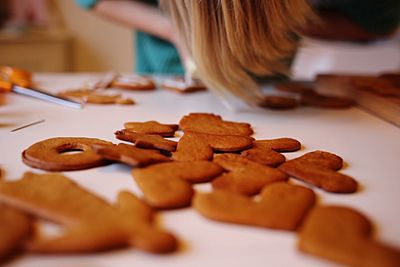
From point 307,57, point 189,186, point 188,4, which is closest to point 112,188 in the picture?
point 189,186

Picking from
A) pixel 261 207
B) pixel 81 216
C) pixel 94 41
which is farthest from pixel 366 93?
pixel 94 41

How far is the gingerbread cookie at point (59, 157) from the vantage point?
0.43 meters

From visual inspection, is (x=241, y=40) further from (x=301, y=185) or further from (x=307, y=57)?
(x=307, y=57)

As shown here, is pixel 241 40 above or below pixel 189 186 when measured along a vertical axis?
above

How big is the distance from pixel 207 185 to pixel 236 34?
299 millimetres

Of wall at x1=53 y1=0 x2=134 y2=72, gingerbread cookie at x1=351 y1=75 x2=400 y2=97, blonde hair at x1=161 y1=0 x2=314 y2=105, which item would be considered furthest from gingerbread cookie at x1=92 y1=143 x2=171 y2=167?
wall at x1=53 y1=0 x2=134 y2=72

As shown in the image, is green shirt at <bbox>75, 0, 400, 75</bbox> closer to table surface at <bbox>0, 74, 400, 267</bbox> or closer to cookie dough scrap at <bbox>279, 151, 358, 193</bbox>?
table surface at <bbox>0, 74, 400, 267</bbox>

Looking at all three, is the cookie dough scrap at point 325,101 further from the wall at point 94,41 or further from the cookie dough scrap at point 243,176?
the wall at point 94,41

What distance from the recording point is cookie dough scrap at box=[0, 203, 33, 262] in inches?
11.0

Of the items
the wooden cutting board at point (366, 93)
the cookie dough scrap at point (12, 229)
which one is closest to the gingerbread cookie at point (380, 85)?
the wooden cutting board at point (366, 93)

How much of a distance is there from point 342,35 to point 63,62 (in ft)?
4.94

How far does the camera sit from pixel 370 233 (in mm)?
333

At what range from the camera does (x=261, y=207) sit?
346 millimetres

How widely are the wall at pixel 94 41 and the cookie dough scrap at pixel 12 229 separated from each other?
83.2 inches
